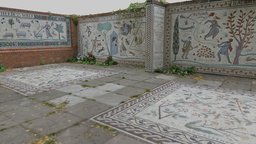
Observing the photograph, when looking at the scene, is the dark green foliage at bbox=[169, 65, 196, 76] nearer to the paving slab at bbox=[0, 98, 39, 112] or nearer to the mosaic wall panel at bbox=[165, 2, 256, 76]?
the mosaic wall panel at bbox=[165, 2, 256, 76]

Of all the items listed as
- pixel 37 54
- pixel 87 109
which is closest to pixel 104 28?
pixel 37 54

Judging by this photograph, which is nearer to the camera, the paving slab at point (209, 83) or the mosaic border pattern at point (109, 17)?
the paving slab at point (209, 83)

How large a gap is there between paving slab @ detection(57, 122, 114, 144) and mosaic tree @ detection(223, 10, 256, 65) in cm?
518

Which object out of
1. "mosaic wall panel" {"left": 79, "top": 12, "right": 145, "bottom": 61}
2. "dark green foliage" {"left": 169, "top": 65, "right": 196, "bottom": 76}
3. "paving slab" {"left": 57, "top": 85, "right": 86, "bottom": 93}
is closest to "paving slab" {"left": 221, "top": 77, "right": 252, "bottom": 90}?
"dark green foliage" {"left": 169, "top": 65, "right": 196, "bottom": 76}

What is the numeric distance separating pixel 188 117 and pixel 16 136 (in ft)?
7.77

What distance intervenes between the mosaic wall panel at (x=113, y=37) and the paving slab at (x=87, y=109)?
474 cm

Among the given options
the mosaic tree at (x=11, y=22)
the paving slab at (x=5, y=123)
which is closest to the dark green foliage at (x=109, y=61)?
the mosaic tree at (x=11, y=22)

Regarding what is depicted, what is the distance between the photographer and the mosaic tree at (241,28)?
18.8 ft

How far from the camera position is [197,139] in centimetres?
237

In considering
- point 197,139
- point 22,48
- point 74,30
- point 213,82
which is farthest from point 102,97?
point 74,30

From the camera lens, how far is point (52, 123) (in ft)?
9.05

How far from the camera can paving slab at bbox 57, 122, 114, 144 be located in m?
2.30

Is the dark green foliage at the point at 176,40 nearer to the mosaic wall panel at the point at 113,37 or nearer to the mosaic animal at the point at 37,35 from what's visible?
the mosaic wall panel at the point at 113,37

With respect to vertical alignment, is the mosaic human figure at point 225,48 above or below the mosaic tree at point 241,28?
below
